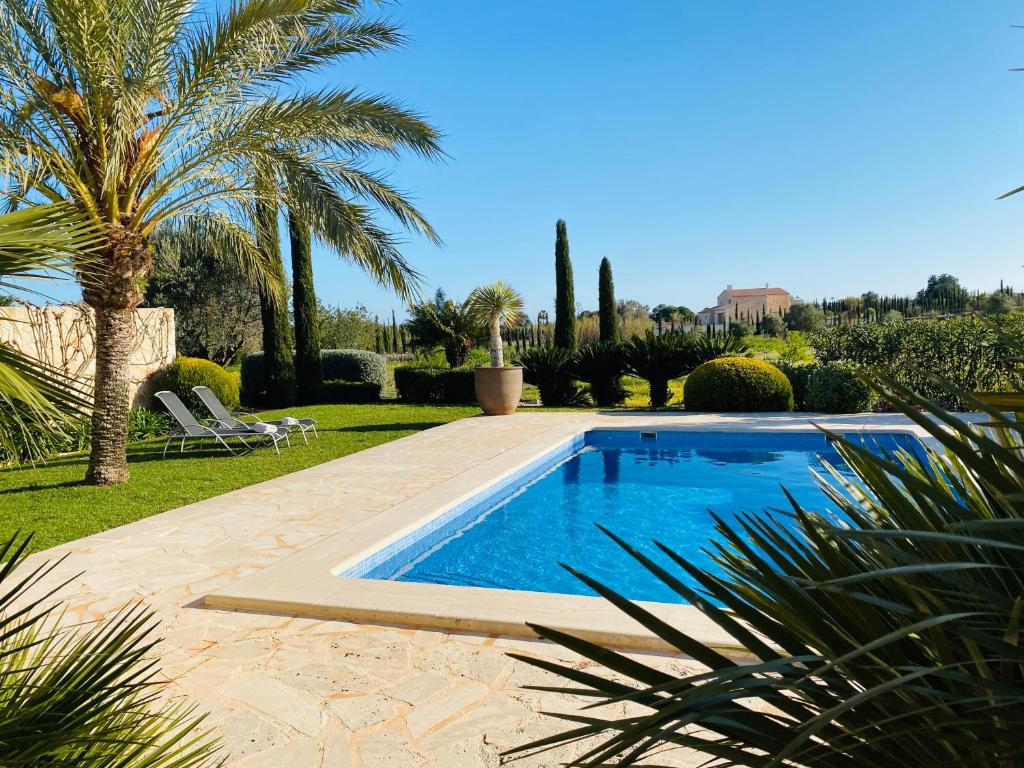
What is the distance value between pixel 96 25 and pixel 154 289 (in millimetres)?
19896

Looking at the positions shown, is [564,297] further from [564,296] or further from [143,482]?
[143,482]

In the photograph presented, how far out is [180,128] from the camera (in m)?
8.57

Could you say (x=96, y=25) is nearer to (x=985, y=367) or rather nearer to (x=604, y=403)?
(x=604, y=403)

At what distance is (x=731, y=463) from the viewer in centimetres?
1080

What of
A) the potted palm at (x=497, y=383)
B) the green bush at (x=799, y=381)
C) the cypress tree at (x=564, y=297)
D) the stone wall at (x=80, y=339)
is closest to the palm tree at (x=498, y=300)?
the cypress tree at (x=564, y=297)

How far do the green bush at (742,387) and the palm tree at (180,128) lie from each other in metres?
7.53

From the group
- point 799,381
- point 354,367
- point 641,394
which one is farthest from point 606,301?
point 799,381

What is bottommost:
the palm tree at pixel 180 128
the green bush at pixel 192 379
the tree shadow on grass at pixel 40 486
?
the tree shadow on grass at pixel 40 486

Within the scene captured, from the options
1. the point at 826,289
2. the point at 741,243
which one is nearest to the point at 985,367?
the point at 741,243

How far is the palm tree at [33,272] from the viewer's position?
126 centimetres

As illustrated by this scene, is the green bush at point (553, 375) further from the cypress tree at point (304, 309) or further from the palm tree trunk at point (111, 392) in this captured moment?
the palm tree trunk at point (111, 392)

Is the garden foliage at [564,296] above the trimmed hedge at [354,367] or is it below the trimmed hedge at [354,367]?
above

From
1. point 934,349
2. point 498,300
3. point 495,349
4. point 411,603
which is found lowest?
point 411,603

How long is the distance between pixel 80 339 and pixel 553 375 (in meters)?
10.1
